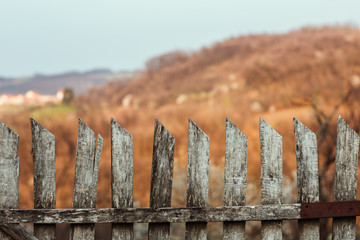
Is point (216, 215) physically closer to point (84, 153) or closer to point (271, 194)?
point (271, 194)

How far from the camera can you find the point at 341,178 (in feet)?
10.5

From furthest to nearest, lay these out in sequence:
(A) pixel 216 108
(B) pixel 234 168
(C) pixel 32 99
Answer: (C) pixel 32 99, (A) pixel 216 108, (B) pixel 234 168

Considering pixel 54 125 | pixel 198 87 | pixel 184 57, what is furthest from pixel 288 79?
pixel 184 57

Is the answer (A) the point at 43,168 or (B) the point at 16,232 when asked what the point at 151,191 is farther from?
(B) the point at 16,232

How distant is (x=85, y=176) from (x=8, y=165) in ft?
1.74

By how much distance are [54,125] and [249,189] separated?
5784 millimetres

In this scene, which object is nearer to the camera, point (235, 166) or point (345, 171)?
point (235, 166)

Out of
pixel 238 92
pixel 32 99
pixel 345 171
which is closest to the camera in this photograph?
pixel 345 171

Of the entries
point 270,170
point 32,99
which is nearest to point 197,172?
point 270,170

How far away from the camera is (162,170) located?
9.73ft

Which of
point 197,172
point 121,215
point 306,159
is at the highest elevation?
point 306,159

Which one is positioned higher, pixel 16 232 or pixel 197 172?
pixel 197 172

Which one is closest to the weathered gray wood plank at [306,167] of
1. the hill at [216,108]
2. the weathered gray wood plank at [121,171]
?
the weathered gray wood plank at [121,171]

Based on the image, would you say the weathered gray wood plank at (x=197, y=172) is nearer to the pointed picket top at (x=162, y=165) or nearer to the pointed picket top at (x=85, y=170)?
the pointed picket top at (x=162, y=165)
